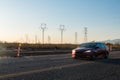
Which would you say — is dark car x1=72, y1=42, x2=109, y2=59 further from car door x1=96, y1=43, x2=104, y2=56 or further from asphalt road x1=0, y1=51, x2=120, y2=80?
asphalt road x1=0, y1=51, x2=120, y2=80

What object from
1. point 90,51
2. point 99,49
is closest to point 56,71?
point 90,51

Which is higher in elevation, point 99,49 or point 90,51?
point 99,49

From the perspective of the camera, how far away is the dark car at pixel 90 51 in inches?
1057

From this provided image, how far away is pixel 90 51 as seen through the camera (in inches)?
1065

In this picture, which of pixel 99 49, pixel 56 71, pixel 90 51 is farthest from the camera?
pixel 99 49

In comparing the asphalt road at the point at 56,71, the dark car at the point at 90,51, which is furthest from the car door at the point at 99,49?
the asphalt road at the point at 56,71

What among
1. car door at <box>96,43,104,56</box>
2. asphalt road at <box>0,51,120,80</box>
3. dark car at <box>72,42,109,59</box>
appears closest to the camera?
asphalt road at <box>0,51,120,80</box>

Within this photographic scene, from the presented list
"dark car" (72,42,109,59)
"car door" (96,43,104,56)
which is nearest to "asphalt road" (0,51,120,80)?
"dark car" (72,42,109,59)

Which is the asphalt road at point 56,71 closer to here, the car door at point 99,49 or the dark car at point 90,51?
the dark car at point 90,51

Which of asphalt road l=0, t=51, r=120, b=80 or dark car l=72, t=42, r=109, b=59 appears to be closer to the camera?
asphalt road l=0, t=51, r=120, b=80

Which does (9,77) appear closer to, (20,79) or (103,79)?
(20,79)

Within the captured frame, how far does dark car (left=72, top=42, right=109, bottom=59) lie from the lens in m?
26.8

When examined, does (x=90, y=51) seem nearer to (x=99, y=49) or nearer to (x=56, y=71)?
(x=99, y=49)

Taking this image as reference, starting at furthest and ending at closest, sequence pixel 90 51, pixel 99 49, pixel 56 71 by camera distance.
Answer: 1. pixel 99 49
2. pixel 90 51
3. pixel 56 71
